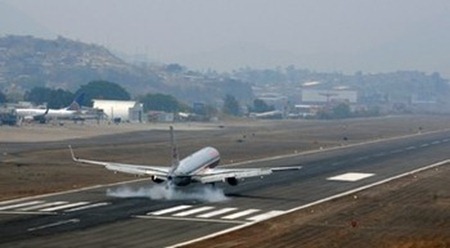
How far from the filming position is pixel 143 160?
123188mm

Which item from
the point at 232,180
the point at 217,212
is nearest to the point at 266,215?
the point at 217,212

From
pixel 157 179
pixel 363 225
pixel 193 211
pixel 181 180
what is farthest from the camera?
pixel 157 179

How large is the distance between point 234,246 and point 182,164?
24212 mm

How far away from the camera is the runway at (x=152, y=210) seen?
187ft

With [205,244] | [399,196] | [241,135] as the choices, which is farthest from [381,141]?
[205,244]

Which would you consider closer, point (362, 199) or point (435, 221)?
point (435, 221)

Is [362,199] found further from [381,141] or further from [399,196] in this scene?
[381,141]

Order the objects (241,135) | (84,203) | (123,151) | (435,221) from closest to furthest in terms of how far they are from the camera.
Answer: (435,221), (84,203), (123,151), (241,135)

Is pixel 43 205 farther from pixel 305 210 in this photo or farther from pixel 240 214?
pixel 305 210

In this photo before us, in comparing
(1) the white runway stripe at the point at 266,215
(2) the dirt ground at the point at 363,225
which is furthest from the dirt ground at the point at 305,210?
(1) the white runway stripe at the point at 266,215

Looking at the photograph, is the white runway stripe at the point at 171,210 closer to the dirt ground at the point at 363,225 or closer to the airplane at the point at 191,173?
the airplane at the point at 191,173

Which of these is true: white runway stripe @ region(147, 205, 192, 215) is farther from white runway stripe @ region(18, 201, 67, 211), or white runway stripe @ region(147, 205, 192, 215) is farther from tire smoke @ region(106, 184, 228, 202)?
white runway stripe @ region(18, 201, 67, 211)

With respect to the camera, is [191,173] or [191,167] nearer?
[191,173]

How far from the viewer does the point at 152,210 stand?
69875 millimetres
